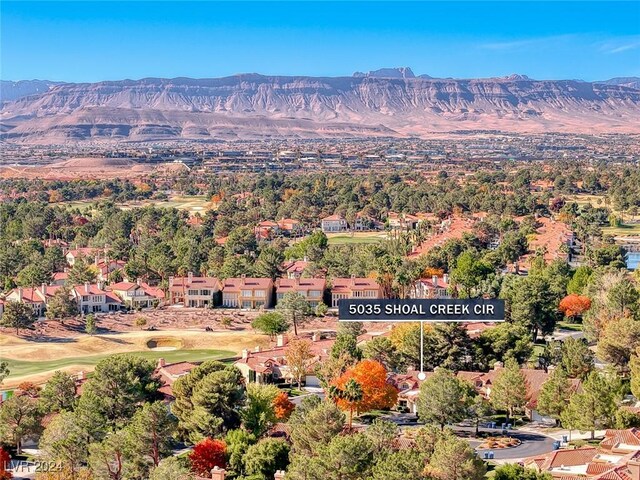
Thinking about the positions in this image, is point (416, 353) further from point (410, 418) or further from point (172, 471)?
point (172, 471)

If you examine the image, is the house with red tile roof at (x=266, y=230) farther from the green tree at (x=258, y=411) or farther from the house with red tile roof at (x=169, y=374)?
the green tree at (x=258, y=411)

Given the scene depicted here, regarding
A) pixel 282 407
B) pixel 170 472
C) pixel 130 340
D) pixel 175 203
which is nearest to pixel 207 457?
pixel 170 472

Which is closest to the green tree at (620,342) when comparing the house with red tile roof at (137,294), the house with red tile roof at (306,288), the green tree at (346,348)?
the green tree at (346,348)

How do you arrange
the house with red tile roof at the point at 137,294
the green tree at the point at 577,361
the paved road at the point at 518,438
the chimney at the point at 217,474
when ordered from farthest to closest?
the house with red tile roof at the point at 137,294
the green tree at the point at 577,361
the paved road at the point at 518,438
the chimney at the point at 217,474

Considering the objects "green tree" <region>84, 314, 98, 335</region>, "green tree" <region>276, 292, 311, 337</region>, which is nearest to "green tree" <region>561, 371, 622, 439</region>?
"green tree" <region>276, 292, 311, 337</region>

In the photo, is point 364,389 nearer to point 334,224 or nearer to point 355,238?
point 355,238

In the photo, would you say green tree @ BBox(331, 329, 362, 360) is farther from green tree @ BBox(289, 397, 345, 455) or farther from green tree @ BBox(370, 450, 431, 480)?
green tree @ BBox(370, 450, 431, 480)

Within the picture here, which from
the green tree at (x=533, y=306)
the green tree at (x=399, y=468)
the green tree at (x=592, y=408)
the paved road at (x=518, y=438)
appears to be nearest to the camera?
the green tree at (x=399, y=468)
